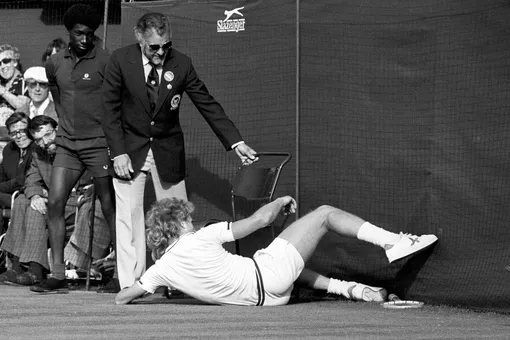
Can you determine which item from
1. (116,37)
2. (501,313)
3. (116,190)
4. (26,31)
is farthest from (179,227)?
(26,31)

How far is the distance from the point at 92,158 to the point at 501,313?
12.3ft

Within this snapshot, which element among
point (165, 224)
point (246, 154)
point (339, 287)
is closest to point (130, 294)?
point (165, 224)

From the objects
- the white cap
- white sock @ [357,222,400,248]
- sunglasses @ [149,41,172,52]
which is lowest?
white sock @ [357,222,400,248]

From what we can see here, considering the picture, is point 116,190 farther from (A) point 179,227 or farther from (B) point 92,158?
(A) point 179,227

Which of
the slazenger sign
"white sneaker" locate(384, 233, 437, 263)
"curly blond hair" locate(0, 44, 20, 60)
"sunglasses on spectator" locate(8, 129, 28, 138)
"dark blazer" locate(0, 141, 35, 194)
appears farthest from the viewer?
"curly blond hair" locate(0, 44, 20, 60)

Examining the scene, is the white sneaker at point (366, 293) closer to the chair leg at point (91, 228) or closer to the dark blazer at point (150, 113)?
the dark blazer at point (150, 113)

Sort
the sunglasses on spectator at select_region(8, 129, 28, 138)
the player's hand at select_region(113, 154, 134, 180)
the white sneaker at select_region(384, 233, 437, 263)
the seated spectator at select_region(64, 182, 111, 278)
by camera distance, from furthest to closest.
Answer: the sunglasses on spectator at select_region(8, 129, 28, 138) < the seated spectator at select_region(64, 182, 111, 278) < the player's hand at select_region(113, 154, 134, 180) < the white sneaker at select_region(384, 233, 437, 263)

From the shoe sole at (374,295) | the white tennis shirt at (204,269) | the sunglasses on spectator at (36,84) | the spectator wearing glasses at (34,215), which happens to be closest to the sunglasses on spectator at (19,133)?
the spectator wearing glasses at (34,215)

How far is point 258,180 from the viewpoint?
906 cm

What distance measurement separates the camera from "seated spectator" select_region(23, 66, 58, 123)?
12.1 metres

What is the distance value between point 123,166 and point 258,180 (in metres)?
1.11

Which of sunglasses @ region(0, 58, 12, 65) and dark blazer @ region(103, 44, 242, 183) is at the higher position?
sunglasses @ region(0, 58, 12, 65)

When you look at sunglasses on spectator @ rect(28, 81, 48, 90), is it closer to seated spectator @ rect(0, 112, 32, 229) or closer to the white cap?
the white cap

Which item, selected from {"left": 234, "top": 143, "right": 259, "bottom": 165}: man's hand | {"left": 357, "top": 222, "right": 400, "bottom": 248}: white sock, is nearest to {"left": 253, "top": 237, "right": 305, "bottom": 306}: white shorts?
{"left": 357, "top": 222, "right": 400, "bottom": 248}: white sock
